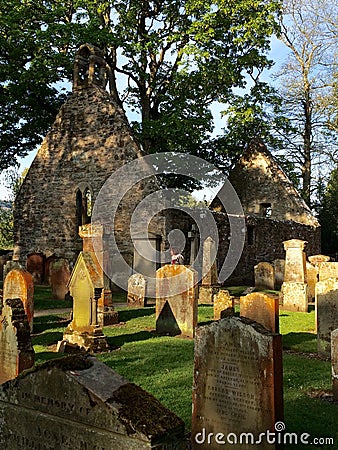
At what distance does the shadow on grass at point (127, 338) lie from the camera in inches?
349

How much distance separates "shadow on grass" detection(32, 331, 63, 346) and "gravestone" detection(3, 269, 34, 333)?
0.37 meters

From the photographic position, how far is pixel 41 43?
72.0ft

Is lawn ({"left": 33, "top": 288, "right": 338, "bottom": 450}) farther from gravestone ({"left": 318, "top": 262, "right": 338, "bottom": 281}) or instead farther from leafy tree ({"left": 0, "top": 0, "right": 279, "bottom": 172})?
leafy tree ({"left": 0, "top": 0, "right": 279, "bottom": 172})

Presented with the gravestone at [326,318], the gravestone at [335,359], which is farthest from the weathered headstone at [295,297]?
the gravestone at [335,359]

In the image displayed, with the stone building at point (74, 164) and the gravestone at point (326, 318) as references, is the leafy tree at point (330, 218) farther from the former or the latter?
the gravestone at point (326, 318)

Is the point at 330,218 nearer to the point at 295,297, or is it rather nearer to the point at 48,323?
the point at 295,297

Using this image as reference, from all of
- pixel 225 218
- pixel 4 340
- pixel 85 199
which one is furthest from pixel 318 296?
pixel 85 199

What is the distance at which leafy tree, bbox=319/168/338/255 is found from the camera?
1150 inches

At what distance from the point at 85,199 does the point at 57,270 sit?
668 cm

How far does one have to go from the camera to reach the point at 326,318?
8.17 m

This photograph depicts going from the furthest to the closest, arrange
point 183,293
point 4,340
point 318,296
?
1. point 183,293
2. point 318,296
3. point 4,340

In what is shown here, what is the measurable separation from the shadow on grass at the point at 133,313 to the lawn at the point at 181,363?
24 millimetres

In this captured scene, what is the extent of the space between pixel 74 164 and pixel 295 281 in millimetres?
10638

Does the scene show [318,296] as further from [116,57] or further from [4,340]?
[116,57]
